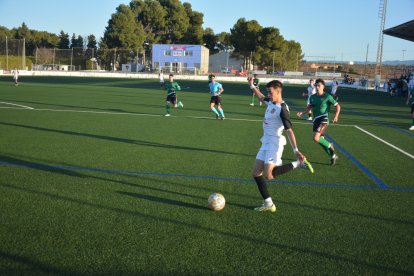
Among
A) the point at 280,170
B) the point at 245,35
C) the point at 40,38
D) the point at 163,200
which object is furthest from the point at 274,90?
the point at 40,38

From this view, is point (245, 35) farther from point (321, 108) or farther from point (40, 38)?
point (321, 108)

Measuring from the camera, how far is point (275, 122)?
562 centimetres

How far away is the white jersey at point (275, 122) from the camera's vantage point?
5445 millimetres

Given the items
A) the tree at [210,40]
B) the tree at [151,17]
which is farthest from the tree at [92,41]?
the tree at [210,40]

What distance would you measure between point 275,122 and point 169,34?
92298mm

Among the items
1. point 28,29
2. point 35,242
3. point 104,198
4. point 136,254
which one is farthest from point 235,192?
point 28,29

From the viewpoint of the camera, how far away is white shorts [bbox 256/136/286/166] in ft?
18.3

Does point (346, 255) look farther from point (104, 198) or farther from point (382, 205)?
point (104, 198)

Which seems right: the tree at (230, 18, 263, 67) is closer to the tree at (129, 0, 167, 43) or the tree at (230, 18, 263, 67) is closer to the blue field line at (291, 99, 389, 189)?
the tree at (129, 0, 167, 43)

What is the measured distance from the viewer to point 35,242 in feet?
14.4

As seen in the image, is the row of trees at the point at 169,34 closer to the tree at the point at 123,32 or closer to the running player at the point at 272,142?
the tree at the point at 123,32

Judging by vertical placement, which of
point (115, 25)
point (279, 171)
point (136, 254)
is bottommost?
point (136, 254)

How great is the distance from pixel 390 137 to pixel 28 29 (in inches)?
4422

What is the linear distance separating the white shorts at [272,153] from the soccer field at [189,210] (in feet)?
2.65
